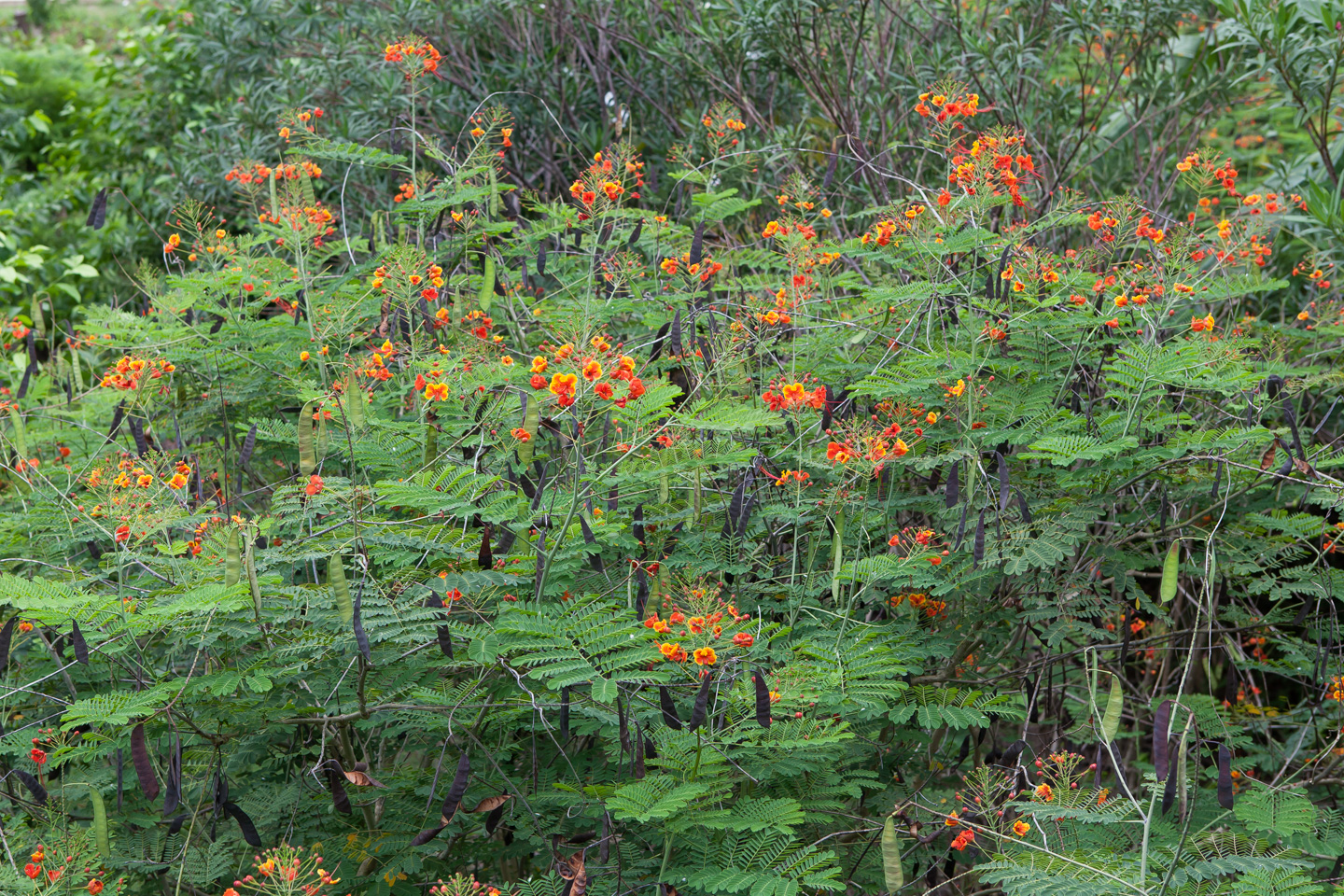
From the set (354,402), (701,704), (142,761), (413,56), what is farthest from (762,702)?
(413,56)

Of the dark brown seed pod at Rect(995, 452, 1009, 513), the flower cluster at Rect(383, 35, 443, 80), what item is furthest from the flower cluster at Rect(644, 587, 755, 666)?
the flower cluster at Rect(383, 35, 443, 80)

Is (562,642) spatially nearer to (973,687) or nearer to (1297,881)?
(973,687)

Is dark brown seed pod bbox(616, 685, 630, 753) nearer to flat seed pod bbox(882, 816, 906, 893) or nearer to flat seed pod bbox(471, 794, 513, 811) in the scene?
flat seed pod bbox(471, 794, 513, 811)

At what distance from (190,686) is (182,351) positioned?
1364mm

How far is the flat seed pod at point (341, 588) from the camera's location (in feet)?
8.51

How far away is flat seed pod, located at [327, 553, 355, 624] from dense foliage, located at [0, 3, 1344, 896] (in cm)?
1

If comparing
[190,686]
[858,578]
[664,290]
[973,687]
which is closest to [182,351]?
[190,686]

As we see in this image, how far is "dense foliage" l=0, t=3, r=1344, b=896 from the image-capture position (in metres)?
2.86

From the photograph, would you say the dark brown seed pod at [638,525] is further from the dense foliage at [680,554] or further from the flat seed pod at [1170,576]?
the flat seed pod at [1170,576]

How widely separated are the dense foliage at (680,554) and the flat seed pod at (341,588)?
0.4 inches

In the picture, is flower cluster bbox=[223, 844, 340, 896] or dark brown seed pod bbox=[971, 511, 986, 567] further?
dark brown seed pod bbox=[971, 511, 986, 567]

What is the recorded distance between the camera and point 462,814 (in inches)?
127

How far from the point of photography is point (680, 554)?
3371mm

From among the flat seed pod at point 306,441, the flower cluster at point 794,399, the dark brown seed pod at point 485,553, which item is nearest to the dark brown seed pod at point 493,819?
the dark brown seed pod at point 485,553
